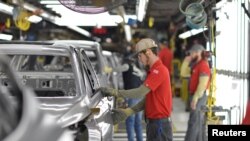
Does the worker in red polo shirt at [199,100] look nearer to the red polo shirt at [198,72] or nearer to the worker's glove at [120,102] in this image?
the red polo shirt at [198,72]

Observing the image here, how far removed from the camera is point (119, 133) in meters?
9.88

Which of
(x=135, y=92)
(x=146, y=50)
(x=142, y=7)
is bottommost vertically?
(x=135, y=92)

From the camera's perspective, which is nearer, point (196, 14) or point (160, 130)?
point (160, 130)

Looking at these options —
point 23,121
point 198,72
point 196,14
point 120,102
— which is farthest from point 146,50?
point 23,121

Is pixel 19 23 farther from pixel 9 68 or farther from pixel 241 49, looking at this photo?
pixel 9 68

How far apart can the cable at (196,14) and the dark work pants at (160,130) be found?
188 cm

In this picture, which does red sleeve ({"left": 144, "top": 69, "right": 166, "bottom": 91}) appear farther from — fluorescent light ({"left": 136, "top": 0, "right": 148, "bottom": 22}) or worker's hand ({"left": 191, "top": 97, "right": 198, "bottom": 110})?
fluorescent light ({"left": 136, "top": 0, "right": 148, "bottom": 22})

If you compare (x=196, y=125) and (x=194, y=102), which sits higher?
(x=194, y=102)

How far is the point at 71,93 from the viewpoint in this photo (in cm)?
684

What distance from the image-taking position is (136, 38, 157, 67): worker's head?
5.45 m

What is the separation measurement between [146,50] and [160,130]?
0.82m

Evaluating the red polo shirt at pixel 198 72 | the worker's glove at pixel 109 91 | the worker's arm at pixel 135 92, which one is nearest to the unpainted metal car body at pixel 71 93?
the worker's glove at pixel 109 91

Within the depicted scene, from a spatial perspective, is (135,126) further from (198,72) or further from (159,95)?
(159,95)

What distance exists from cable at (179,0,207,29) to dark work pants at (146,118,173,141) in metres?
1.88
